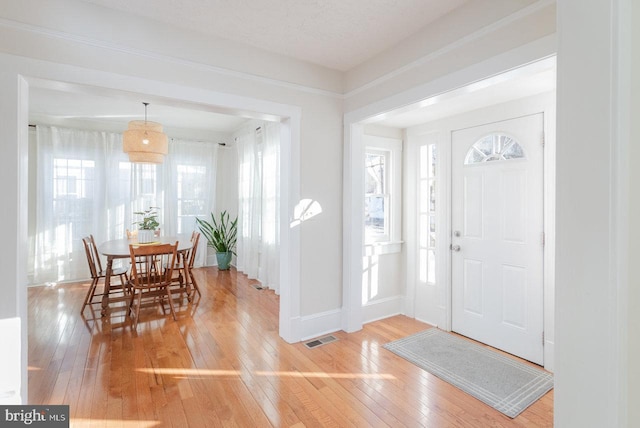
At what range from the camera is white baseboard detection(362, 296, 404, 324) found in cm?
359

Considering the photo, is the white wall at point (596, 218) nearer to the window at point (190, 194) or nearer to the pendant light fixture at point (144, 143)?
the pendant light fixture at point (144, 143)

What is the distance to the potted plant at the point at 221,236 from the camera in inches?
237

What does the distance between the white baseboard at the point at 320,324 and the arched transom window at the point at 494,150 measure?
213 centimetres

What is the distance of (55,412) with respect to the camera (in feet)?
6.30

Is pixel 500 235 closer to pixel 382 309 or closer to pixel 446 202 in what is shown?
pixel 446 202

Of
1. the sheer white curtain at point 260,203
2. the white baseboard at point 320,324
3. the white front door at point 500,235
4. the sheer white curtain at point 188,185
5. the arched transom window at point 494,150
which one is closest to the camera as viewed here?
the white front door at point 500,235

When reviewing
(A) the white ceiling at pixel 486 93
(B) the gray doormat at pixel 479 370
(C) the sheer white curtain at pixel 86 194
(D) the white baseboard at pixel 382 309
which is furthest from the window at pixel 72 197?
(B) the gray doormat at pixel 479 370

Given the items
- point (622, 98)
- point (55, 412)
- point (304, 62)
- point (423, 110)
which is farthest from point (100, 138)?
point (622, 98)

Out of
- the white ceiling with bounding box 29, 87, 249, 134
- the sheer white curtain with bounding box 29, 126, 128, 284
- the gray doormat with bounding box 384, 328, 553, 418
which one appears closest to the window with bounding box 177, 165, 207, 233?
the white ceiling with bounding box 29, 87, 249, 134

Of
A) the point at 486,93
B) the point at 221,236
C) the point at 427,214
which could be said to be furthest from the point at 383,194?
the point at 221,236

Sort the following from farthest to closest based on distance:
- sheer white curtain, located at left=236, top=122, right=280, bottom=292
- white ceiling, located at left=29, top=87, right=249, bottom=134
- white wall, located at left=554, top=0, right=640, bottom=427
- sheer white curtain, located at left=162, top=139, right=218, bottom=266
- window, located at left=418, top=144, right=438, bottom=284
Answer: sheer white curtain, located at left=162, top=139, right=218, bottom=266, sheer white curtain, located at left=236, top=122, right=280, bottom=292, white ceiling, located at left=29, top=87, right=249, bottom=134, window, located at left=418, top=144, right=438, bottom=284, white wall, located at left=554, top=0, right=640, bottom=427

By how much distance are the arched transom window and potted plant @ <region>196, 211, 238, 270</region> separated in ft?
14.6

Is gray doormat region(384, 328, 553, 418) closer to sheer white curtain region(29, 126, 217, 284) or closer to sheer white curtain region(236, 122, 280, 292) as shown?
sheer white curtain region(236, 122, 280, 292)

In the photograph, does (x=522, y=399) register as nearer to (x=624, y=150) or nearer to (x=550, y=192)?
(x=550, y=192)
